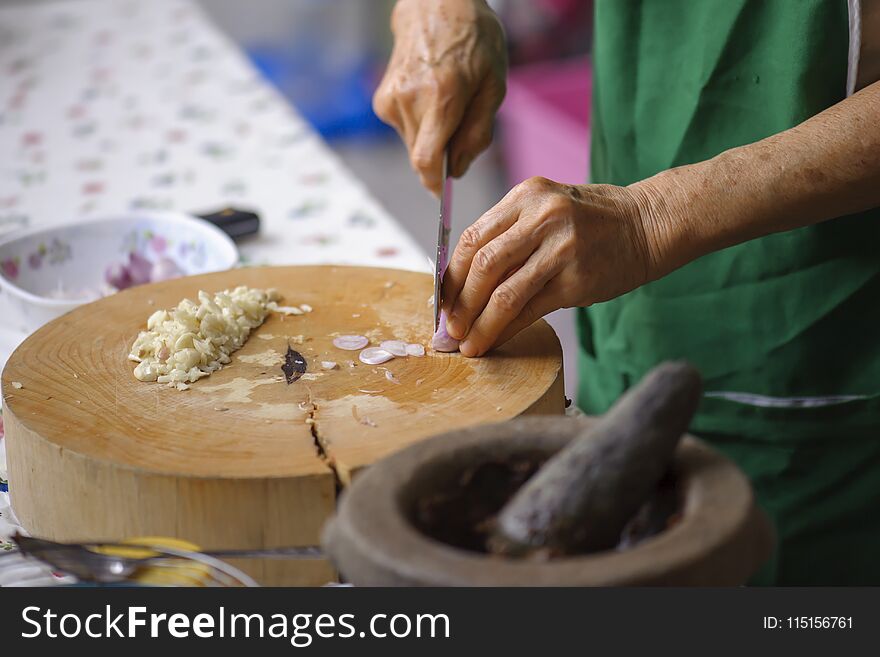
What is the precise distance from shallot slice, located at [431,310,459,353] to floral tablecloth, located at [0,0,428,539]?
497 millimetres

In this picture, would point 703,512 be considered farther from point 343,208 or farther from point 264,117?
point 264,117

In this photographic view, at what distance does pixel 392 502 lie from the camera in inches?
24.4

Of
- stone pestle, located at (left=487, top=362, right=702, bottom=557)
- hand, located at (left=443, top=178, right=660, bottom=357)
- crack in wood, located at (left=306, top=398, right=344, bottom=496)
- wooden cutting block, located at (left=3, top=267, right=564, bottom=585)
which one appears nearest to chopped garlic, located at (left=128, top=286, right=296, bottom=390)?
wooden cutting block, located at (left=3, top=267, right=564, bottom=585)

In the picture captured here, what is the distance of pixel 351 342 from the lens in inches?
41.8

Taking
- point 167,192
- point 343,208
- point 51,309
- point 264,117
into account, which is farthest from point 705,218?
point 264,117

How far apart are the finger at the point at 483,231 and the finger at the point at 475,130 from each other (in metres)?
0.38

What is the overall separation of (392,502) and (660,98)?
89 centimetres

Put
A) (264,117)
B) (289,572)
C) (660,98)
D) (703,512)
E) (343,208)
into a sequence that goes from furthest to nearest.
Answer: (264,117) < (343,208) < (660,98) < (289,572) < (703,512)

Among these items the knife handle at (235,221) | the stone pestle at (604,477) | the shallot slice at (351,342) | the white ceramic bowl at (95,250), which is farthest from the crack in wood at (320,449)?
the knife handle at (235,221)

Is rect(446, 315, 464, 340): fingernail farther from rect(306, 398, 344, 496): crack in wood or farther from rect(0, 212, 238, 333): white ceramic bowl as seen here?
rect(0, 212, 238, 333): white ceramic bowl

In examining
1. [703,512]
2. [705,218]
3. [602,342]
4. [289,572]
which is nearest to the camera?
[703,512]

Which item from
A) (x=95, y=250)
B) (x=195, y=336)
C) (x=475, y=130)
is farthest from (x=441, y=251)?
(x=95, y=250)

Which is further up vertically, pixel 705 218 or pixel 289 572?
pixel 705 218

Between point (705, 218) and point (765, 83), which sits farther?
point (765, 83)
